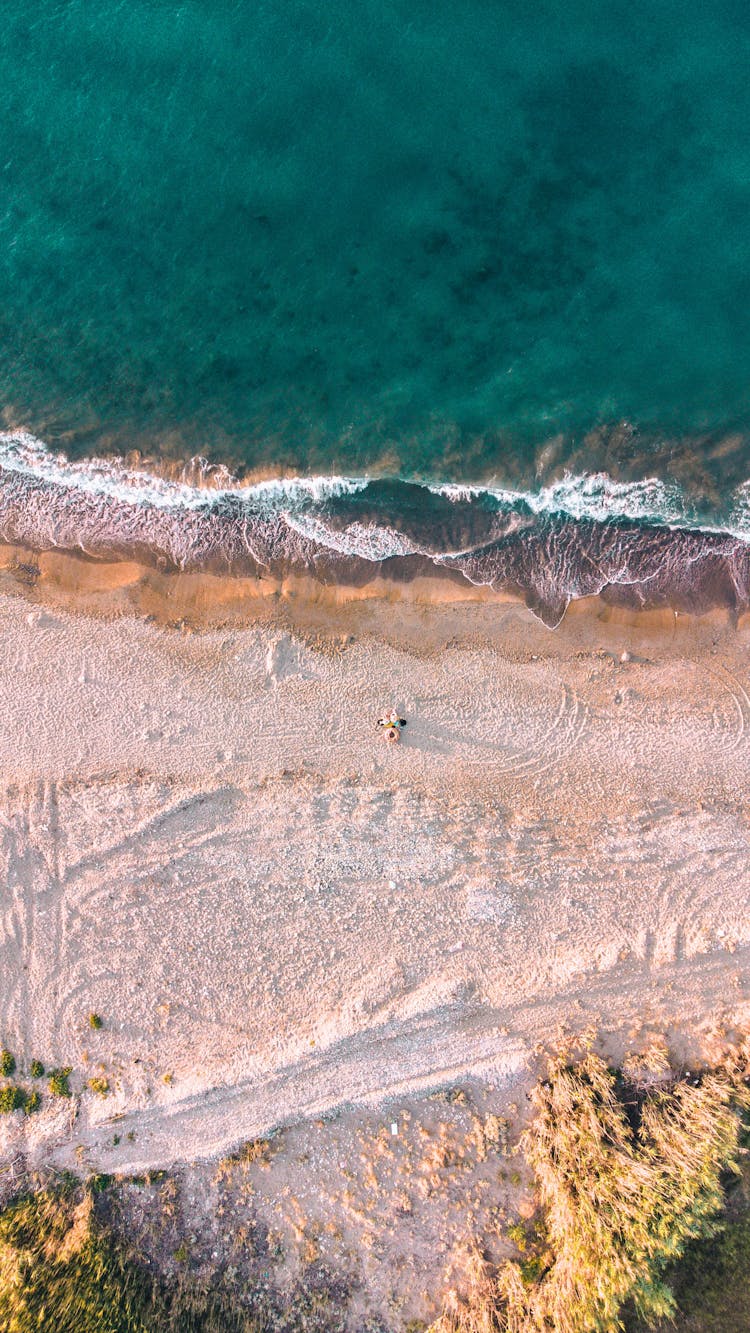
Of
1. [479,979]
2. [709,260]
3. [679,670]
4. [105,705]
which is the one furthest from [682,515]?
A: [105,705]

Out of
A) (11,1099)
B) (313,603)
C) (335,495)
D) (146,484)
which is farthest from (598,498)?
(11,1099)

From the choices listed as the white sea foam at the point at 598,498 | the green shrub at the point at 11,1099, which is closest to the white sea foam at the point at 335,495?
the white sea foam at the point at 598,498

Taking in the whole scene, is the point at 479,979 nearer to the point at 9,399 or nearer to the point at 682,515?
the point at 682,515

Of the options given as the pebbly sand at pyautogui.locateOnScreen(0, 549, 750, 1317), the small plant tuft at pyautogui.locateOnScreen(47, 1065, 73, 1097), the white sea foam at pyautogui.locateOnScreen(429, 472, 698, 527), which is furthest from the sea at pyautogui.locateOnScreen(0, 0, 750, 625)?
the small plant tuft at pyautogui.locateOnScreen(47, 1065, 73, 1097)

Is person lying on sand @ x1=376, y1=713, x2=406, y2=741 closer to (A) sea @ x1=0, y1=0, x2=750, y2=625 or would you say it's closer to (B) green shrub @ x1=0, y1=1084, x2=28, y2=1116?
(A) sea @ x1=0, y1=0, x2=750, y2=625

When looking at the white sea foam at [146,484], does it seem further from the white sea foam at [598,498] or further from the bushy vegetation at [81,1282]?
the bushy vegetation at [81,1282]

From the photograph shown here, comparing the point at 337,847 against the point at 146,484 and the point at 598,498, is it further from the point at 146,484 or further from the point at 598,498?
the point at 598,498
